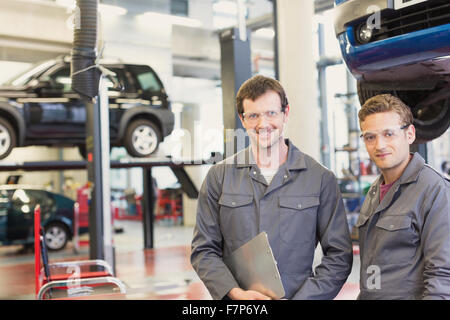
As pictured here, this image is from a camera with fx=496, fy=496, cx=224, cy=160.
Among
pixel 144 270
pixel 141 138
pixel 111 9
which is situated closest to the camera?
pixel 144 270

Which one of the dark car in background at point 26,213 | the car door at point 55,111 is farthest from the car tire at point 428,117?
the dark car in background at point 26,213

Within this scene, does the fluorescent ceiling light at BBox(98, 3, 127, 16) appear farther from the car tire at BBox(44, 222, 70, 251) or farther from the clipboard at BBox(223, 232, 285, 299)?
the clipboard at BBox(223, 232, 285, 299)

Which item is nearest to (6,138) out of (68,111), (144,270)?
(68,111)

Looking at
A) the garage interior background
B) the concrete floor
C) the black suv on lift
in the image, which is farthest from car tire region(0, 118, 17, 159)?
the garage interior background

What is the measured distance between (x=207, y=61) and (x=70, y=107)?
4226 millimetres

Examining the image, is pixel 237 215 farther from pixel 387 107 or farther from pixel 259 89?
pixel 387 107

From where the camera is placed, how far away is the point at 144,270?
252 inches

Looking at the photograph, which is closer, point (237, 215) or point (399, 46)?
point (237, 215)

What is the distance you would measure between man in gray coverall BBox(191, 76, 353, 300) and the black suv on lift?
4161mm

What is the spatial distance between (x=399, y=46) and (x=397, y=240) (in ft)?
3.39

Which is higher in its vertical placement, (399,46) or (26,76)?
(26,76)

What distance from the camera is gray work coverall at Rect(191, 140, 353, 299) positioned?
1573 mm

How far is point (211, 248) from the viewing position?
1651mm

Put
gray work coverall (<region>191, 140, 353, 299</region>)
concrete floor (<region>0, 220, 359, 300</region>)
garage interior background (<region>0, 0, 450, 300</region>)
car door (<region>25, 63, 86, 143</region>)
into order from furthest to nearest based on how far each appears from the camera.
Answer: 1. garage interior background (<region>0, 0, 450, 300</region>)
2. car door (<region>25, 63, 86, 143</region>)
3. concrete floor (<region>0, 220, 359, 300</region>)
4. gray work coverall (<region>191, 140, 353, 299</region>)
